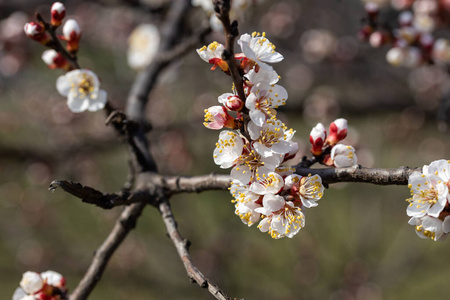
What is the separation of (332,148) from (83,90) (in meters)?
0.97

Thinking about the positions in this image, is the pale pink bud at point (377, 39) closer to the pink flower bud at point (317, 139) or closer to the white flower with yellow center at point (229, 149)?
the pink flower bud at point (317, 139)

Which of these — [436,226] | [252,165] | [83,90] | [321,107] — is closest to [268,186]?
[252,165]

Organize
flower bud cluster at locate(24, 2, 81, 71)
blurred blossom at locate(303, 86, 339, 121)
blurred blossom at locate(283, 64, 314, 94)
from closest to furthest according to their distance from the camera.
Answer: flower bud cluster at locate(24, 2, 81, 71)
blurred blossom at locate(303, 86, 339, 121)
blurred blossom at locate(283, 64, 314, 94)

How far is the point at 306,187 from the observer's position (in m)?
1.12

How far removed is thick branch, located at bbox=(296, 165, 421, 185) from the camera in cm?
108

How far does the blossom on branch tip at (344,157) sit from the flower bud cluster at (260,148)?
124 mm

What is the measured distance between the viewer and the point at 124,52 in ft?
17.9

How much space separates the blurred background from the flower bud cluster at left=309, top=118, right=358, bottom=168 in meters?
2.33

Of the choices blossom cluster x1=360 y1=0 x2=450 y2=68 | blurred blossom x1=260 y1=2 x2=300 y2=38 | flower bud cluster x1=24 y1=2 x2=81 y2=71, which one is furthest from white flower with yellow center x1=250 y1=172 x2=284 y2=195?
blurred blossom x1=260 y1=2 x2=300 y2=38

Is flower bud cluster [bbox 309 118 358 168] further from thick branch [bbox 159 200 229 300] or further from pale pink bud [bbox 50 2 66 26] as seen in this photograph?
pale pink bud [bbox 50 2 66 26]

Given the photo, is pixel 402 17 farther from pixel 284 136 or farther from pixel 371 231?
pixel 371 231

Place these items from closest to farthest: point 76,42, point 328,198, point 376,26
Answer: point 76,42
point 376,26
point 328,198

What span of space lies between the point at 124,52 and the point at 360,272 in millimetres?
3996

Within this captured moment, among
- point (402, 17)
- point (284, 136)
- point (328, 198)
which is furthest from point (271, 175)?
point (328, 198)
